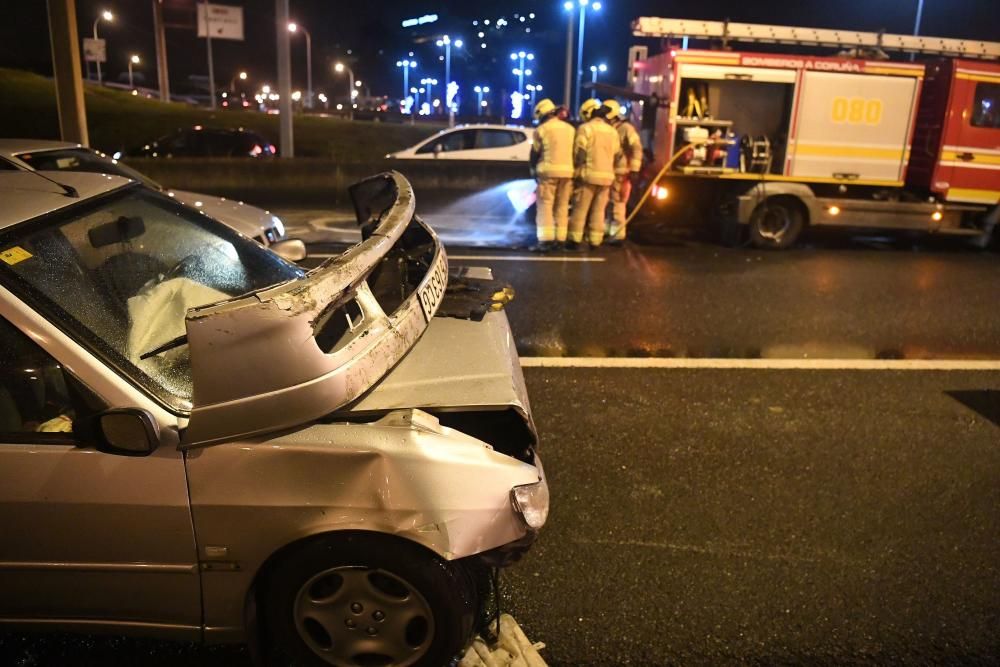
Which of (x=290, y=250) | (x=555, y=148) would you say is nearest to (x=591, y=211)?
(x=555, y=148)

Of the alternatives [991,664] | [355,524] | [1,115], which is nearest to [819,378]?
[991,664]

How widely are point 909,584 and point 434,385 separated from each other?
2.13m

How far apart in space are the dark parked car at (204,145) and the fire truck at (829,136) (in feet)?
33.5

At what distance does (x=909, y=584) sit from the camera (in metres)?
3.38

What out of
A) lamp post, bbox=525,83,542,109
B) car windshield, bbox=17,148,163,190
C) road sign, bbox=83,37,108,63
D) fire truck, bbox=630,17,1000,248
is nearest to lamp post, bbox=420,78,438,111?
lamp post, bbox=525,83,542,109

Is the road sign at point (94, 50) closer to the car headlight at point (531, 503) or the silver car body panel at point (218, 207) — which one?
the silver car body panel at point (218, 207)

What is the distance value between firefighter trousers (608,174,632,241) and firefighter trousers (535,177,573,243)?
85 centimetres

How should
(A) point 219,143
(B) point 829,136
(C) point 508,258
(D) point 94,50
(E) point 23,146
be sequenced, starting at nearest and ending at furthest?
1. (E) point 23,146
2. (C) point 508,258
3. (B) point 829,136
4. (A) point 219,143
5. (D) point 94,50

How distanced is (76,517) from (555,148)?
8623mm

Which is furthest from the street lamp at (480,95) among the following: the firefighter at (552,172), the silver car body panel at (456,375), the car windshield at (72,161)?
the silver car body panel at (456,375)

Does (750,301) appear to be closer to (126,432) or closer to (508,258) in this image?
(508,258)

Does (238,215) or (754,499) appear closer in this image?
(754,499)

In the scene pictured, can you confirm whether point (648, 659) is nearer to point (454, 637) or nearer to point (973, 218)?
point (454, 637)

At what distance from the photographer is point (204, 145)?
1822cm
